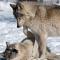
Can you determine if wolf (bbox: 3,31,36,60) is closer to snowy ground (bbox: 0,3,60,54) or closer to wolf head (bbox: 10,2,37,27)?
wolf head (bbox: 10,2,37,27)

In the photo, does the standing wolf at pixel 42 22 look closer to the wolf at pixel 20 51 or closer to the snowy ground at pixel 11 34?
the wolf at pixel 20 51

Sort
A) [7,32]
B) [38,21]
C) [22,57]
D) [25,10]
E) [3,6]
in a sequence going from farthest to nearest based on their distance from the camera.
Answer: [3,6] → [7,32] → [38,21] → [25,10] → [22,57]

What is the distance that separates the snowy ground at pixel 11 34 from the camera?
2619mm

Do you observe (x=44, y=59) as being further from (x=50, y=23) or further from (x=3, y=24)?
(x=3, y=24)

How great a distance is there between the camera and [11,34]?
2.98 meters

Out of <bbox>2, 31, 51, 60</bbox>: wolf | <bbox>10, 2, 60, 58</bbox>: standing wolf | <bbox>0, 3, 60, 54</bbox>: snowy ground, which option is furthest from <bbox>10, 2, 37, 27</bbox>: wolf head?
<bbox>0, 3, 60, 54</bbox>: snowy ground

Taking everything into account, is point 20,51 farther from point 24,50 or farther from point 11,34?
point 11,34

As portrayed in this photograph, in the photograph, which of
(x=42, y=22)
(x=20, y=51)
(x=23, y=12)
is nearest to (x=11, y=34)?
(x=42, y=22)

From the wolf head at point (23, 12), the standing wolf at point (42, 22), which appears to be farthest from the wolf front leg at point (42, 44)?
the wolf head at point (23, 12)

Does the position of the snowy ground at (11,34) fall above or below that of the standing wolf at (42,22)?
below

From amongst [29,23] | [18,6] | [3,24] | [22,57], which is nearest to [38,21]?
[29,23]

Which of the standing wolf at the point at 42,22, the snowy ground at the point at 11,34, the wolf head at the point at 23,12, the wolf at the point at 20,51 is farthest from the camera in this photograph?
the snowy ground at the point at 11,34

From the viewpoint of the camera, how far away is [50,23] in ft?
7.60

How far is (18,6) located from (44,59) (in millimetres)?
477
